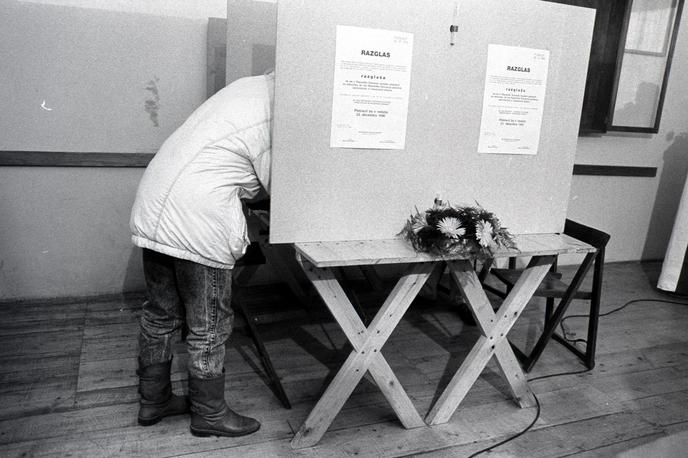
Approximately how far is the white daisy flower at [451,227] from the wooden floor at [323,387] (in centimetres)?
82

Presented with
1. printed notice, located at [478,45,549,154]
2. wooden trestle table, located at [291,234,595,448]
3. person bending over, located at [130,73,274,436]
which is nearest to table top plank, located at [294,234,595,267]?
wooden trestle table, located at [291,234,595,448]

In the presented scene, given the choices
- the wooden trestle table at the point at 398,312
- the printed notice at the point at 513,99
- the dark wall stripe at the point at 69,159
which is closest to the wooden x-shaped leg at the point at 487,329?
the wooden trestle table at the point at 398,312

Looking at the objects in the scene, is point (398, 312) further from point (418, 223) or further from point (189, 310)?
point (189, 310)

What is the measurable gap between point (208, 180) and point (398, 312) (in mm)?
810

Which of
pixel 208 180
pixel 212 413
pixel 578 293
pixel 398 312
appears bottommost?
pixel 212 413

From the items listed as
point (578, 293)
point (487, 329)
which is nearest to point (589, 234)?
point (578, 293)

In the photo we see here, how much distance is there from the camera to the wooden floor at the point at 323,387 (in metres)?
2.09

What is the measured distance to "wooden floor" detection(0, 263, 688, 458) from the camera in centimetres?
209

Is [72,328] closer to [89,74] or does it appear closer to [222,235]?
[89,74]

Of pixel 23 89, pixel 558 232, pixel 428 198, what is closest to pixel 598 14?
pixel 558 232

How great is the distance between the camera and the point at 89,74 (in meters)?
3.01

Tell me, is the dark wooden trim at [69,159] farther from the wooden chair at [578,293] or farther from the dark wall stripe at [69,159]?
the wooden chair at [578,293]

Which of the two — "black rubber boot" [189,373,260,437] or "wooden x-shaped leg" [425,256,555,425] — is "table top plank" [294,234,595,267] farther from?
"black rubber boot" [189,373,260,437]

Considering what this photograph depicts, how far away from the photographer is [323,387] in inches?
99.0
